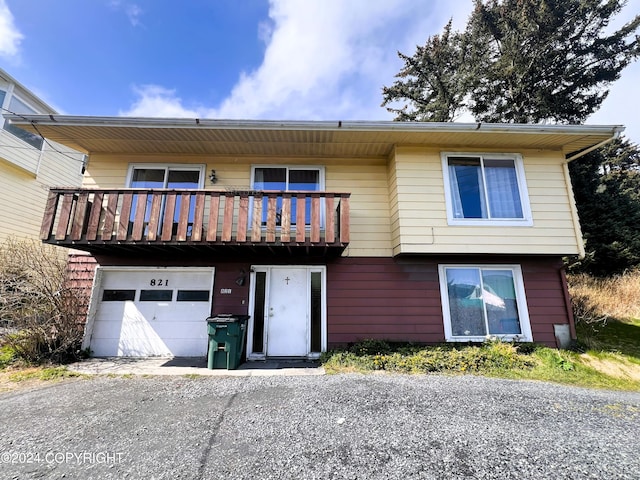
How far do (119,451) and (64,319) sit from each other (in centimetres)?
476

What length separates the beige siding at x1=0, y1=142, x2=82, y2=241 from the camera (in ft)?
30.1

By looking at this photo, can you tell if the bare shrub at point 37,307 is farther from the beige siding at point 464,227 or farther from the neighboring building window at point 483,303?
the neighboring building window at point 483,303

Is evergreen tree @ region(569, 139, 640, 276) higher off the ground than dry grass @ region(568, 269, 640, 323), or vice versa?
evergreen tree @ region(569, 139, 640, 276)

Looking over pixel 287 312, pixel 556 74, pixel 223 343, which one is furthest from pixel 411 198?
pixel 556 74

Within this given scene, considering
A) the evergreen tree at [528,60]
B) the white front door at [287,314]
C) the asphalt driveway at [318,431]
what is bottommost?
the asphalt driveway at [318,431]

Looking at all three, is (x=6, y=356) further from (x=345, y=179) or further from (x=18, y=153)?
(x=345, y=179)

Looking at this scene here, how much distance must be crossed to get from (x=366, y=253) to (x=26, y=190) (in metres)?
12.4

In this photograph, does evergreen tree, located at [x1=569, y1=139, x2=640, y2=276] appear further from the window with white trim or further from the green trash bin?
the window with white trim

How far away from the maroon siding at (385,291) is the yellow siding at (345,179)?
60 cm

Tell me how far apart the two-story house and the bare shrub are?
4.53 metres

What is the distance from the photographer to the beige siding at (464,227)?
6.22 metres

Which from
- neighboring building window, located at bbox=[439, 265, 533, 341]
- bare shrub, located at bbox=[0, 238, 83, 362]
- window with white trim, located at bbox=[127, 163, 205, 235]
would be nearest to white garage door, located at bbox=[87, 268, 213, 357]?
bare shrub, located at bbox=[0, 238, 83, 362]

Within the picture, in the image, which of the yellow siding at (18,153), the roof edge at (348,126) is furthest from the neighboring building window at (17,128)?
the roof edge at (348,126)

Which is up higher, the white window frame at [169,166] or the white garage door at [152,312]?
the white window frame at [169,166]
